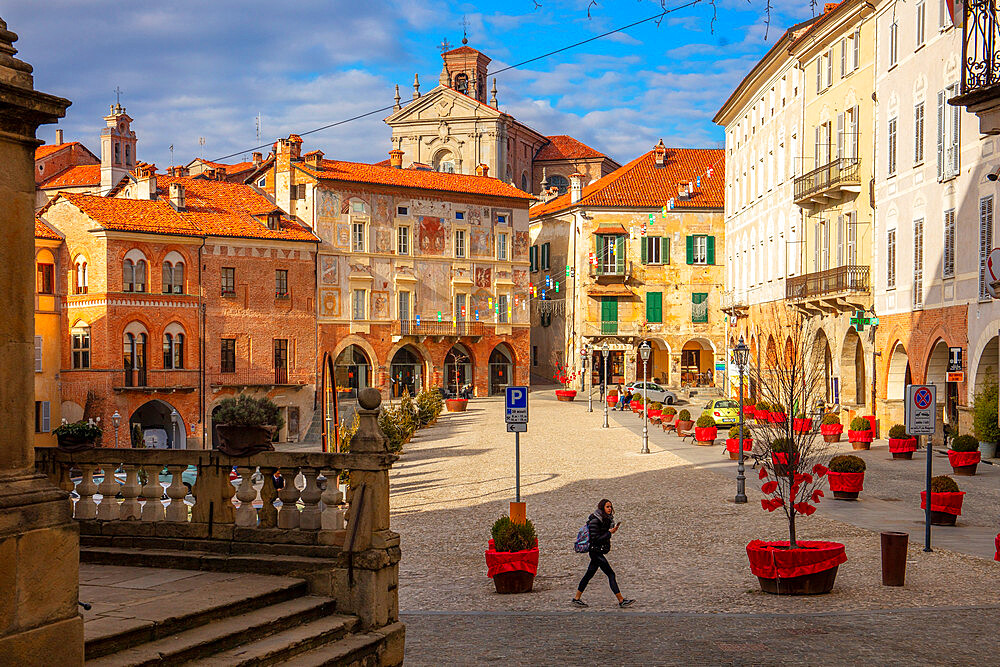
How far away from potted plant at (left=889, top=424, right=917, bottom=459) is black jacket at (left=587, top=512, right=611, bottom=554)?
19662 millimetres

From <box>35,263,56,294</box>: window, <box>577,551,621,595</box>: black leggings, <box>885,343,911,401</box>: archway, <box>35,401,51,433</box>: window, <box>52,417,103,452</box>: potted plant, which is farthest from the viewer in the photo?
<box>35,263,56,294</box>: window

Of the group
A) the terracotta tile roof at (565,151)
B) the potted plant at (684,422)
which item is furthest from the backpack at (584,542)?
the terracotta tile roof at (565,151)

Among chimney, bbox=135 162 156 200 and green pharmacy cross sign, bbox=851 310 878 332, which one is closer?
green pharmacy cross sign, bbox=851 310 878 332

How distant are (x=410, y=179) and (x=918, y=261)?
128ft

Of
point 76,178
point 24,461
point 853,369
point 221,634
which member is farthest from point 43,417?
point 24,461

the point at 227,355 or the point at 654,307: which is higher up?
the point at 654,307

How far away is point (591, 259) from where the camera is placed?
231 ft

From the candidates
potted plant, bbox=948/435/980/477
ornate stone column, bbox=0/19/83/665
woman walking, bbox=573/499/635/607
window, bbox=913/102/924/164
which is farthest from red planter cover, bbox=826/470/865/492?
ornate stone column, bbox=0/19/83/665

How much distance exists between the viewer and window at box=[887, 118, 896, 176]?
36.1 metres

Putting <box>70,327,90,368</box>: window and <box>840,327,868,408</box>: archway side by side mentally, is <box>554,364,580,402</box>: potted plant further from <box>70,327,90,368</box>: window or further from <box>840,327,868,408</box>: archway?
<box>70,327,90,368</box>: window

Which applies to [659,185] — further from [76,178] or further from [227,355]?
[76,178]

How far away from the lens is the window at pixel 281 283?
6022 centimetres

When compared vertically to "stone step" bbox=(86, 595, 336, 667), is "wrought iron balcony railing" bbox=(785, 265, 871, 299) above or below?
above

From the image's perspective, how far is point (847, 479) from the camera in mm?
22016
